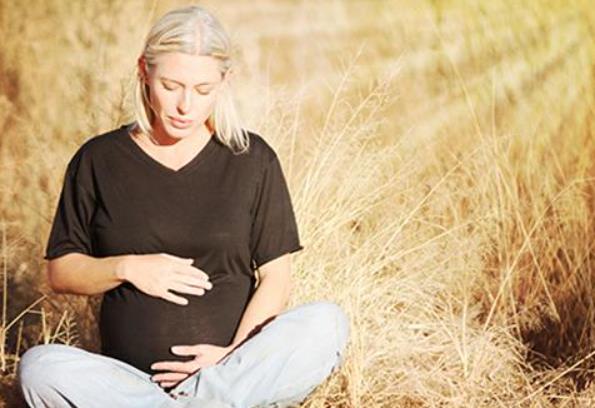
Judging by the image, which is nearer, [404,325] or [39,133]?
[404,325]

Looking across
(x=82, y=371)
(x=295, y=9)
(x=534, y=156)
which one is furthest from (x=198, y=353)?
(x=295, y=9)

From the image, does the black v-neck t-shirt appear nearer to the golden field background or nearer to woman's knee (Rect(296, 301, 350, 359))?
woman's knee (Rect(296, 301, 350, 359))

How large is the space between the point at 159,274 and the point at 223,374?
0.89 ft

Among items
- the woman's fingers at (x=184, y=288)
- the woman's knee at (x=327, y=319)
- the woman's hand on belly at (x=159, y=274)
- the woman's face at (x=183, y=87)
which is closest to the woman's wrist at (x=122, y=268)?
the woman's hand on belly at (x=159, y=274)

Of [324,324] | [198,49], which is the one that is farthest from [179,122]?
[324,324]

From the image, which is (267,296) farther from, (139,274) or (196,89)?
(196,89)

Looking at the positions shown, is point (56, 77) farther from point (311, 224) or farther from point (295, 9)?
point (311, 224)

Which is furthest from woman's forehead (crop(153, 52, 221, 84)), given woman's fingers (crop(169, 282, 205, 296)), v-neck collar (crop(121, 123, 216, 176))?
woman's fingers (crop(169, 282, 205, 296))

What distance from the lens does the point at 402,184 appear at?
176 inches

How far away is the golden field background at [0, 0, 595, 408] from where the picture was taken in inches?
155

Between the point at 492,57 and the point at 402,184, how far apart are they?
61cm

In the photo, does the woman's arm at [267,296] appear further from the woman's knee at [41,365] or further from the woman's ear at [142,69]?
the woman's ear at [142,69]

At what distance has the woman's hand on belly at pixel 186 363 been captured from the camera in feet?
10.9

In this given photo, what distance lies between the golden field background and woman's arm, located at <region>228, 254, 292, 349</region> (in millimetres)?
291
